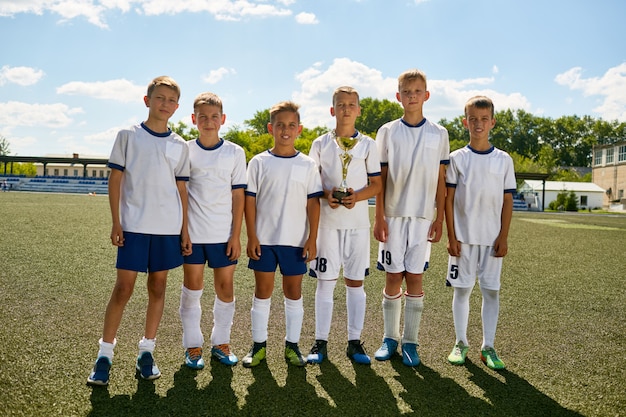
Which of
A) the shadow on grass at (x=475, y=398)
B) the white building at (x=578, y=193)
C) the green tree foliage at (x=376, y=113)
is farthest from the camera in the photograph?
the green tree foliage at (x=376, y=113)

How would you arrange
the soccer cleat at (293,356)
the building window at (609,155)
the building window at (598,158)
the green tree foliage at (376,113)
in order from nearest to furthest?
1. the soccer cleat at (293,356)
2. the building window at (609,155)
3. the building window at (598,158)
4. the green tree foliage at (376,113)

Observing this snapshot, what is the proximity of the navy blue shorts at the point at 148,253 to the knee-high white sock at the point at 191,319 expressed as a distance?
1.18 ft

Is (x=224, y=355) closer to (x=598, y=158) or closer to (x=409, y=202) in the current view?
(x=409, y=202)

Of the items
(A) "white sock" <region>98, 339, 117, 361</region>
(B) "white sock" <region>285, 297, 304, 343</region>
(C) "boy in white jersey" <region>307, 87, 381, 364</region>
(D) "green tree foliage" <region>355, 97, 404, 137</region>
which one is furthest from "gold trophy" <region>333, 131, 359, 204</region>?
(D) "green tree foliage" <region>355, 97, 404, 137</region>

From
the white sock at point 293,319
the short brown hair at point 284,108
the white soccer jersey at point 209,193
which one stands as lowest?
the white sock at point 293,319

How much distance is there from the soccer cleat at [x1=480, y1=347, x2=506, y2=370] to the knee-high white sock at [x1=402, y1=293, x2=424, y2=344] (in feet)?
1.85

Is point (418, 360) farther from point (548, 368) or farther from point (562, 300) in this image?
point (562, 300)

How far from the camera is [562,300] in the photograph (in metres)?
6.54

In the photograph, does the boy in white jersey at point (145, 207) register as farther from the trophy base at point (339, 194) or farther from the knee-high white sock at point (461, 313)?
the knee-high white sock at point (461, 313)

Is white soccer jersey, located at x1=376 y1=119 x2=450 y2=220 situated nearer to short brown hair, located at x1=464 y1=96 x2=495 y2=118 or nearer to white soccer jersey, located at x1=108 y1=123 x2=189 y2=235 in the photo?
short brown hair, located at x1=464 y1=96 x2=495 y2=118

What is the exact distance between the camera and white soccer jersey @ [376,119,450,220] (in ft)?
13.5

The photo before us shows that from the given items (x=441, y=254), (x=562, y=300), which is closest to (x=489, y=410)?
(x=562, y=300)

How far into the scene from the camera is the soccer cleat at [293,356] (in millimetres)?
3824

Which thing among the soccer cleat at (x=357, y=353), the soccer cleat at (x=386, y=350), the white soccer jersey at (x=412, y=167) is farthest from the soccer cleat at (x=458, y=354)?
the white soccer jersey at (x=412, y=167)
